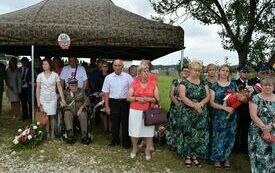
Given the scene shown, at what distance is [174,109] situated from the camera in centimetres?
791

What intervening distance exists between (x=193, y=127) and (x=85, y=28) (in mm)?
2975

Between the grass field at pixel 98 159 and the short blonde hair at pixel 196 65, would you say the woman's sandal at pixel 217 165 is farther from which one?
→ the short blonde hair at pixel 196 65

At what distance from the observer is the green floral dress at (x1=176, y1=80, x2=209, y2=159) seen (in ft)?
23.3

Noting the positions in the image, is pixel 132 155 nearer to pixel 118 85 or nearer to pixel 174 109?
pixel 174 109

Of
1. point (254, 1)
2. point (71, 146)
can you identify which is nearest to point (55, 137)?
point (71, 146)

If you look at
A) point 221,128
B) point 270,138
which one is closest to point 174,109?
point 221,128

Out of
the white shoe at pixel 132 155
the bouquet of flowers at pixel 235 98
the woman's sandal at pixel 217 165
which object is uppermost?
the bouquet of flowers at pixel 235 98

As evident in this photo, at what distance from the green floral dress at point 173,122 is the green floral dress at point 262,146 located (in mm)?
1602

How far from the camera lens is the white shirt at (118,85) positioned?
809 cm

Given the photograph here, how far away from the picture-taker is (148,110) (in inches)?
296

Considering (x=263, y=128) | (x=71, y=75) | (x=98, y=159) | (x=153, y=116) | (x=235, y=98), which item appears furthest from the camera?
(x=71, y=75)

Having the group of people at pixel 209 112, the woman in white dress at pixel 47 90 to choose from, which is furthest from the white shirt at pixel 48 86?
the group of people at pixel 209 112

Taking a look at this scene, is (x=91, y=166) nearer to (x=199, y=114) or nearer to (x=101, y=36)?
(x=199, y=114)

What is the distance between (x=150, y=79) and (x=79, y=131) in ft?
7.88
